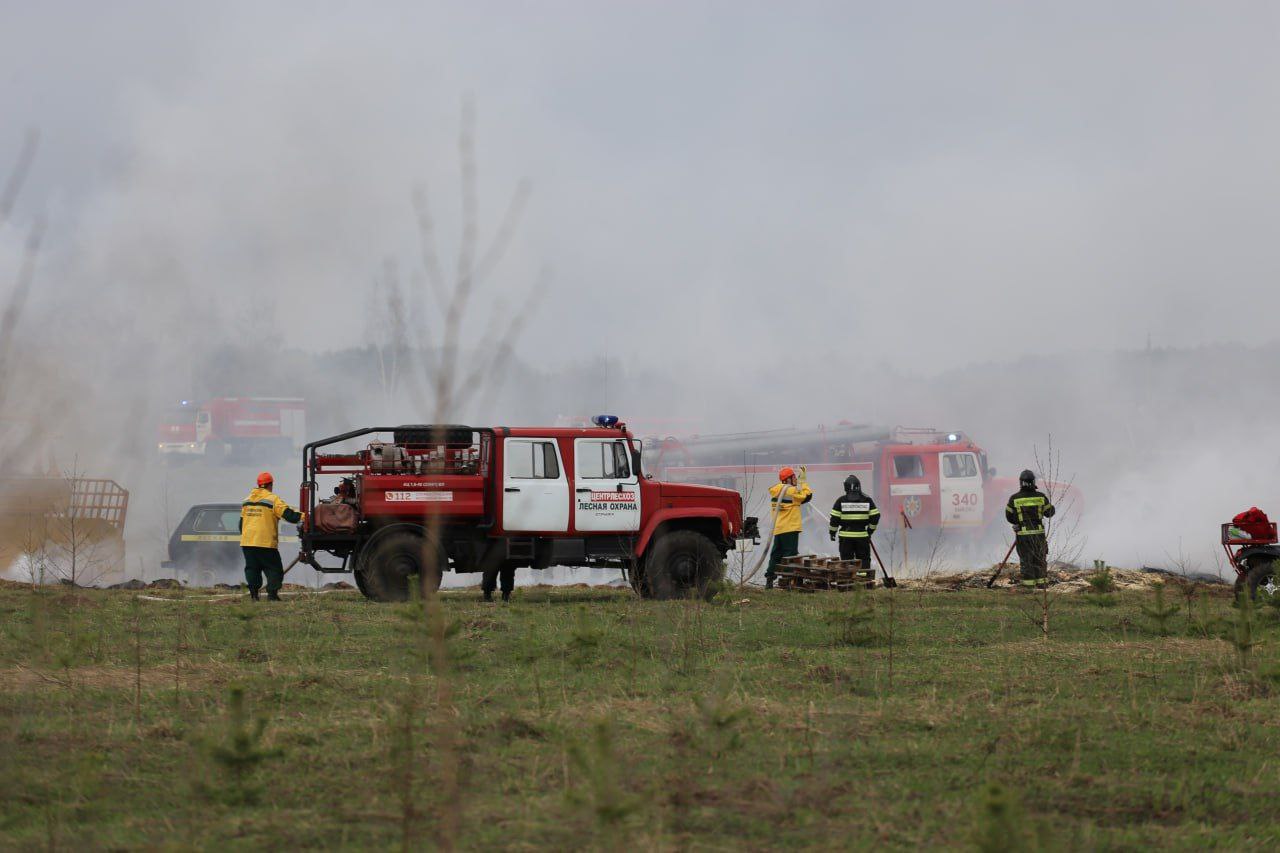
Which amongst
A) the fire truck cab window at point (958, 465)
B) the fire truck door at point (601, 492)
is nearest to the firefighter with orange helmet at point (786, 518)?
the fire truck door at point (601, 492)

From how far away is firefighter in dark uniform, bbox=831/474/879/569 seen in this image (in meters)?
18.2

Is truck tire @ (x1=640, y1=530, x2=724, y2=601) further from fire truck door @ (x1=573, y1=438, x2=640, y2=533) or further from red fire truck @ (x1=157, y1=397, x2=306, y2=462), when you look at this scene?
red fire truck @ (x1=157, y1=397, x2=306, y2=462)

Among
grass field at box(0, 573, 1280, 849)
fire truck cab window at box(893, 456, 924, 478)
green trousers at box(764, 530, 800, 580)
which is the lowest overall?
grass field at box(0, 573, 1280, 849)

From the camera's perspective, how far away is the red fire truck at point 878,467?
98.4ft

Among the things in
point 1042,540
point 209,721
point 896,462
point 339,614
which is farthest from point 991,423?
point 209,721

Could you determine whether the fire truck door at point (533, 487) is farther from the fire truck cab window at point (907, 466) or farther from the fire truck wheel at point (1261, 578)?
the fire truck cab window at point (907, 466)

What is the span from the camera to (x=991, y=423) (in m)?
57.8

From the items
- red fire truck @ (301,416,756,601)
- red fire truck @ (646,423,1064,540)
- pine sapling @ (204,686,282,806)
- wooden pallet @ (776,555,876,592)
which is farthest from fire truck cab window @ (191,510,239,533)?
Answer: pine sapling @ (204,686,282,806)

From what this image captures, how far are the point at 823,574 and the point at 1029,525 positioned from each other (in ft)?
9.17

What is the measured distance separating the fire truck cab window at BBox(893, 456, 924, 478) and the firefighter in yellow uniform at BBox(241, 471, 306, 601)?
17694mm

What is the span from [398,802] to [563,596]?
1189 cm

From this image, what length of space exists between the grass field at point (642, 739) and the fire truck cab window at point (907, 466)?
19.1 m

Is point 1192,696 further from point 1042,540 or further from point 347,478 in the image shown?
point 347,478

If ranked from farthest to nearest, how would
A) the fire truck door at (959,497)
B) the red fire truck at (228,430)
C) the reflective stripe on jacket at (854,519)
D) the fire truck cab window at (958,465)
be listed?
the red fire truck at (228,430) → the fire truck cab window at (958,465) → the fire truck door at (959,497) → the reflective stripe on jacket at (854,519)
